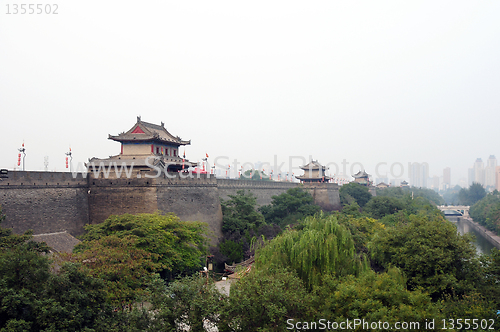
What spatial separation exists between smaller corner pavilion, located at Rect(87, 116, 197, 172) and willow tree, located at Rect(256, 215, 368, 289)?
8.32 m

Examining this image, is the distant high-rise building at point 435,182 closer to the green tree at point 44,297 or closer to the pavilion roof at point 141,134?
the pavilion roof at point 141,134

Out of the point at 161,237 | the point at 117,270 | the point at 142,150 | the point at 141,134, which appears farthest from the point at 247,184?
the point at 117,270

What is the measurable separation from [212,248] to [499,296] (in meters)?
11.2

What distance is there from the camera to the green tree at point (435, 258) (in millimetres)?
10031

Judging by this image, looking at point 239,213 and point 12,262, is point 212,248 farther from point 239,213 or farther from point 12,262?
point 12,262

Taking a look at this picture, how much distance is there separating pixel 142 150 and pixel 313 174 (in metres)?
19.1

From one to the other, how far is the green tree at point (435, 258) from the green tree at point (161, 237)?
6707 mm

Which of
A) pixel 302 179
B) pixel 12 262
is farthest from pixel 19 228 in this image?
pixel 302 179

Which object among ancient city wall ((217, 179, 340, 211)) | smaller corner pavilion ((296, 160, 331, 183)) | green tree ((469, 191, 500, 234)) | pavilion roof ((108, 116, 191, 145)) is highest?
pavilion roof ((108, 116, 191, 145))

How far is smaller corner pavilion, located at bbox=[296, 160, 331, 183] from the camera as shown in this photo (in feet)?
111

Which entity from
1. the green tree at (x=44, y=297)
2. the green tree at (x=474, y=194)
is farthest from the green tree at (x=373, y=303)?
the green tree at (x=474, y=194)

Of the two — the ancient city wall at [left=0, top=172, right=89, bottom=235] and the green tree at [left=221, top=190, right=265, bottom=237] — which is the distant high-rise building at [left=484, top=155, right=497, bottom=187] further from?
the ancient city wall at [left=0, top=172, right=89, bottom=235]

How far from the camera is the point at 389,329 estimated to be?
6715 mm

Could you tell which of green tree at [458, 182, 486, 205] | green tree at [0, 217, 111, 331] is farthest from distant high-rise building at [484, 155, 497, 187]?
green tree at [0, 217, 111, 331]
